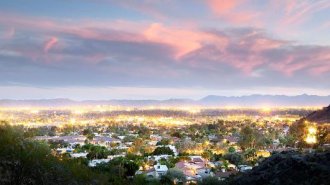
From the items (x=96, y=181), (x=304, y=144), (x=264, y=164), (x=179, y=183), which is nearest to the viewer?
(x=96, y=181)

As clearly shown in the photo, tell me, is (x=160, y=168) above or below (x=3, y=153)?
below

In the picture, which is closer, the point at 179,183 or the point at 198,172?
the point at 179,183

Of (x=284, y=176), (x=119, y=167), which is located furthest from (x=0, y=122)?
(x=119, y=167)

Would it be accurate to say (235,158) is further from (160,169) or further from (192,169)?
(160,169)

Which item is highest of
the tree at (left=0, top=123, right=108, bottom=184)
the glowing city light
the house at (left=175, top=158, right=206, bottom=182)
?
the tree at (left=0, top=123, right=108, bottom=184)

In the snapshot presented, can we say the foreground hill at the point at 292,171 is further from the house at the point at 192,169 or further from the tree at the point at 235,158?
the tree at the point at 235,158

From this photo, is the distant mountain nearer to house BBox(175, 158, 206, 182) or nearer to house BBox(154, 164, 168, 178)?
house BBox(175, 158, 206, 182)

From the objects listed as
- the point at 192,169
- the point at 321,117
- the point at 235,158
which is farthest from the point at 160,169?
the point at 321,117

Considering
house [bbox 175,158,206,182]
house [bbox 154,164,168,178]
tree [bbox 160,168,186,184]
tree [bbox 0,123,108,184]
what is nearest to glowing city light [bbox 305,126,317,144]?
house [bbox 175,158,206,182]

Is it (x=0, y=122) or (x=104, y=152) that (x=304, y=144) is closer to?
(x=104, y=152)
